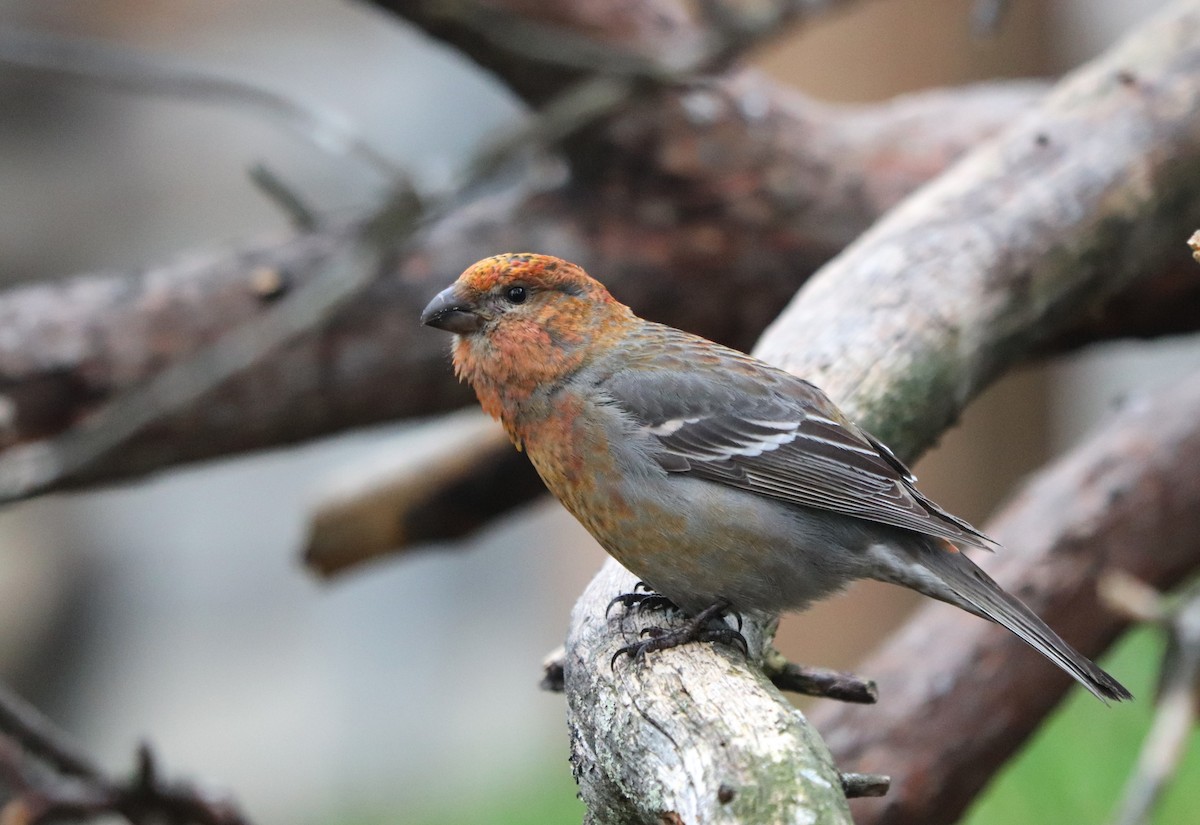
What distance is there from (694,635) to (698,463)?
21.9 inches

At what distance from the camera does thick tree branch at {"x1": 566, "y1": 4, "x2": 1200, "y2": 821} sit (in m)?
3.02

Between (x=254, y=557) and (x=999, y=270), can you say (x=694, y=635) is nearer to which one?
(x=999, y=270)

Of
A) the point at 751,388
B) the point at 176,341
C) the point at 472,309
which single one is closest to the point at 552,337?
the point at 472,309

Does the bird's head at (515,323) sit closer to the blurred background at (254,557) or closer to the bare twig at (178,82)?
the bare twig at (178,82)

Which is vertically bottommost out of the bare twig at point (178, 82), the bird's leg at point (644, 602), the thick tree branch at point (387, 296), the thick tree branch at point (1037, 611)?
the thick tree branch at point (1037, 611)

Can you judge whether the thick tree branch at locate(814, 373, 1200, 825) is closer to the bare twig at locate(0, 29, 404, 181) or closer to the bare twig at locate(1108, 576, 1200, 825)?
the bare twig at locate(1108, 576, 1200, 825)

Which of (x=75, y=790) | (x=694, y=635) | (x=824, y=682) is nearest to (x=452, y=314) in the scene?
(x=694, y=635)

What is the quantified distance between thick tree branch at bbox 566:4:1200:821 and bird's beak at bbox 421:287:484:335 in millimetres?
721

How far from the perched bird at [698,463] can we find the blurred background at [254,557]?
6.30 meters

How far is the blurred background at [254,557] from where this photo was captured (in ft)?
32.4

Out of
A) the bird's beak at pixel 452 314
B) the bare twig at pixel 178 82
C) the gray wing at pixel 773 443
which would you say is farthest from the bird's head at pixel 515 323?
the bare twig at pixel 178 82

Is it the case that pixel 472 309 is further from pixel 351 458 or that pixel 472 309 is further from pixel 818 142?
pixel 351 458

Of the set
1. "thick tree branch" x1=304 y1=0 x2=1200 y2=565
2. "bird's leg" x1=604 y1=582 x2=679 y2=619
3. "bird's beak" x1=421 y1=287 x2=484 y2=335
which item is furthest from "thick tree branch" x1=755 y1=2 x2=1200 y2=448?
"bird's beak" x1=421 y1=287 x2=484 y2=335

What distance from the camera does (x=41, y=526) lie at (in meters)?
9.73
